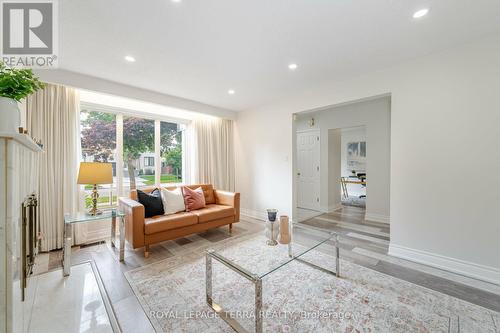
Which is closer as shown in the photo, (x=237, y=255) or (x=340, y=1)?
(x=340, y=1)

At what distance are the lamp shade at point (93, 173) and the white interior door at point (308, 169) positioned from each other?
4416 millimetres

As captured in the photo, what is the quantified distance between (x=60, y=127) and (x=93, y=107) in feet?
2.05

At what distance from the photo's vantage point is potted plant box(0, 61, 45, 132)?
1023 mm

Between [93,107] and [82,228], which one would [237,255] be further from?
[93,107]

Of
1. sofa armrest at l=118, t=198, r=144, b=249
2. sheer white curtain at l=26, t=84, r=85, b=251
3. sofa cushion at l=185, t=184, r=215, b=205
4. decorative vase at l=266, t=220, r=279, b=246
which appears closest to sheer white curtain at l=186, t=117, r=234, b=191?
sofa cushion at l=185, t=184, r=215, b=205

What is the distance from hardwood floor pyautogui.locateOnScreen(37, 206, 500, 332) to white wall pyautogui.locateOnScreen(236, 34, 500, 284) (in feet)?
0.85

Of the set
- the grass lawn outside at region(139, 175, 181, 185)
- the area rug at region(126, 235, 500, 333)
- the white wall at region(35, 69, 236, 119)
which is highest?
the white wall at region(35, 69, 236, 119)

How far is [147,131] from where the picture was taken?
13.0 ft

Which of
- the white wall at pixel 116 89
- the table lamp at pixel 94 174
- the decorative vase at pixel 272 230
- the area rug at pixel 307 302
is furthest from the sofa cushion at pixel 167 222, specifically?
the white wall at pixel 116 89

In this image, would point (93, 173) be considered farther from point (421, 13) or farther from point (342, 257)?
point (421, 13)

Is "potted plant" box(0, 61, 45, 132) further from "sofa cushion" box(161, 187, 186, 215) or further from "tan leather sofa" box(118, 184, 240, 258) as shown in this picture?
"sofa cushion" box(161, 187, 186, 215)

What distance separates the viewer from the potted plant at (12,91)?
102 cm

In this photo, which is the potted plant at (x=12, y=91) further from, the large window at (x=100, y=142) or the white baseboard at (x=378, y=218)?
the white baseboard at (x=378, y=218)

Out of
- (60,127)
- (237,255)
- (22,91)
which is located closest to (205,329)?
(237,255)
